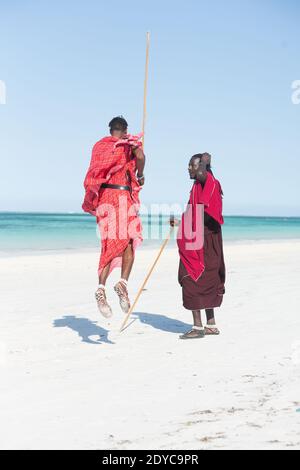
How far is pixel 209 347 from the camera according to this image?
6.37 m

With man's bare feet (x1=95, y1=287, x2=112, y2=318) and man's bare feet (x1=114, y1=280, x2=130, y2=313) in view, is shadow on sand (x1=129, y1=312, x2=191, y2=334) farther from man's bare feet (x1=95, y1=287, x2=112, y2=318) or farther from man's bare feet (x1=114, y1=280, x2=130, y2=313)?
man's bare feet (x1=95, y1=287, x2=112, y2=318)

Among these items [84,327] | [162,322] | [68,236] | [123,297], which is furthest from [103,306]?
[68,236]

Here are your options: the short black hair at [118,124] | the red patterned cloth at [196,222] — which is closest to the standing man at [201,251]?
the red patterned cloth at [196,222]

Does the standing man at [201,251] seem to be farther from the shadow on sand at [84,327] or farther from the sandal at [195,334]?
the shadow on sand at [84,327]

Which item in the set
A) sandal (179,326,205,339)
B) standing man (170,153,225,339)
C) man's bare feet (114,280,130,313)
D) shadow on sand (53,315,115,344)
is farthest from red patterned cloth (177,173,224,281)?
shadow on sand (53,315,115,344)

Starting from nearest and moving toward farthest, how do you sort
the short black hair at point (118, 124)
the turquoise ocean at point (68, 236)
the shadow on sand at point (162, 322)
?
the short black hair at point (118, 124) → the shadow on sand at point (162, 322) → the turquoise ocean at point (68, 236)

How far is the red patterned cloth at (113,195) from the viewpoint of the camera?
21.0ft

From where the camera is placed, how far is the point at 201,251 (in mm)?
6973

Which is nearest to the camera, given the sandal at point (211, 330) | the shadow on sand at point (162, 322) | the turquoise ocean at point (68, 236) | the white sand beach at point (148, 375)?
the white sand beach at point (148, 375)

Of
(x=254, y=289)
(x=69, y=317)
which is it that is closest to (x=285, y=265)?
(x=254, y=289)

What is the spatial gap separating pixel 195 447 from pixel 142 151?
11.2 ft

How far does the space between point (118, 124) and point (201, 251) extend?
156 cm

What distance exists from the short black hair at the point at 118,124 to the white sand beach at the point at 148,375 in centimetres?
208

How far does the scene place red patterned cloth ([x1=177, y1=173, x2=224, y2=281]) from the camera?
6.82 metres
